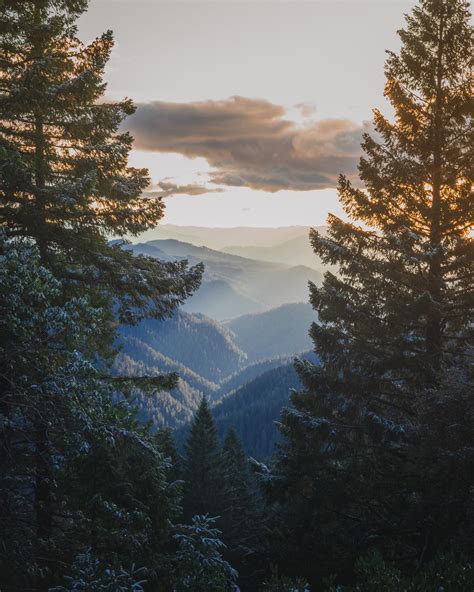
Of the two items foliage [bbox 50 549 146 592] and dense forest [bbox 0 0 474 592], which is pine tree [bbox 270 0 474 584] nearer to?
dense forest [bbox 0 0 474 592]

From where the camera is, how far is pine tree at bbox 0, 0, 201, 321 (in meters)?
9.65

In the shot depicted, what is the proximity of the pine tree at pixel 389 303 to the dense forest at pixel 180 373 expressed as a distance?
57 millimetres

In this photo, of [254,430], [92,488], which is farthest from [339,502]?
[254,430]

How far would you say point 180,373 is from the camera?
10.3 meters

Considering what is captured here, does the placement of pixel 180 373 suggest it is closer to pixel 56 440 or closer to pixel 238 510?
pixel 56 440

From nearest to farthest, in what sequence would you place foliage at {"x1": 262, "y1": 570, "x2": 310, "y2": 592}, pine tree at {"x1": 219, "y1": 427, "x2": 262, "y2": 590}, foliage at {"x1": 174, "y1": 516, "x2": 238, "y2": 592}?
1. foliage at {"x1": 262, "y1": 570, "x2": 310, "y2": 592}
2. foliage at {"x1": 174, "y1": 516, "x2": 238, "y2": 592}
3. pine tree at {"x1": 219, "y1": 427, "x2": 262, "y2": 590}

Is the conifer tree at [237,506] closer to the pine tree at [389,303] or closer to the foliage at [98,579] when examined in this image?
the pine tree at [389,303]

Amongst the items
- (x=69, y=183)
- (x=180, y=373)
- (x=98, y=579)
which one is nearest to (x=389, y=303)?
(x=180, y=373)

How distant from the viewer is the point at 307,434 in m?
12.7

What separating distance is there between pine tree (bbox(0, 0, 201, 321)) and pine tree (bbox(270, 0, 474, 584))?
4.78 meters

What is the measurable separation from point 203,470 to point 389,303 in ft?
92.3

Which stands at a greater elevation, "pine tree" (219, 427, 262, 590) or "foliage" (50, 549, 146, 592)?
"foliage" (50, 549, 146, 592)

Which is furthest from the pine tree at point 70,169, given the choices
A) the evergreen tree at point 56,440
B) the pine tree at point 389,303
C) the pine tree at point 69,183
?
the pine tree at point 389,303

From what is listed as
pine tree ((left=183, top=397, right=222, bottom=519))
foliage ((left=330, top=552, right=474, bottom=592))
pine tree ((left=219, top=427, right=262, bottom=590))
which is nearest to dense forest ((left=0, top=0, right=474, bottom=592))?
foliage ((left=330, top=552, right=474, bottom=592))
